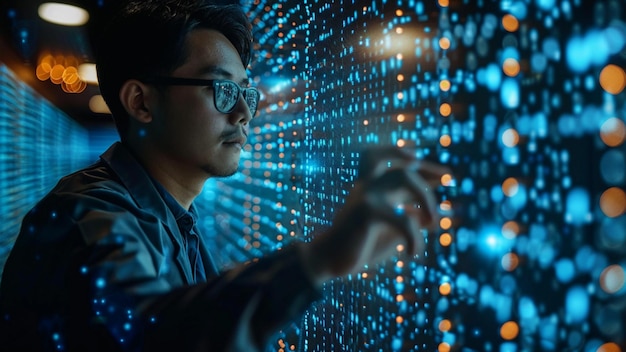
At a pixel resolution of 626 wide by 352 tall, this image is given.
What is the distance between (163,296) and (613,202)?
1.57ft

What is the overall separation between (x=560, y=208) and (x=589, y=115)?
6 cm

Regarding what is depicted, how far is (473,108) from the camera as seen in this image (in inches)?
15.5

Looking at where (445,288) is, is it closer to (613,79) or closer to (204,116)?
(613,79)

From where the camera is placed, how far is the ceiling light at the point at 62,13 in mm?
1794

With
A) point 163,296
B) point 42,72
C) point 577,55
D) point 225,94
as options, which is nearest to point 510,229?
point 577,55

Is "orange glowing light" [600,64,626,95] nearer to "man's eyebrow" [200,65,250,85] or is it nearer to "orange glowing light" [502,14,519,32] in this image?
"orange glowing light" [502,14,519,32]

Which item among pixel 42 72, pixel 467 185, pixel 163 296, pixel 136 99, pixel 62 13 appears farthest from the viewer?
pixel 42 72

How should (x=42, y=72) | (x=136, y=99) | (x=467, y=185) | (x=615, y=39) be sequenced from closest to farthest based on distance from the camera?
(x=615, y=39) → (x=467, y=185) → (x=136, y=99) → (x=42, y=72)

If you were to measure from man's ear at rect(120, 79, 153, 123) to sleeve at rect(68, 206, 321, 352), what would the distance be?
12.1 inches

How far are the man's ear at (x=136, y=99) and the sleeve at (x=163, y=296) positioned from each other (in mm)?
307

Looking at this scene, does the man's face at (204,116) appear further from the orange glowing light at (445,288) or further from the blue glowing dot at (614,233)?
the blue glowing dot at (614,233)

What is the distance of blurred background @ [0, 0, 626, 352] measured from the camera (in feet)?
0.99

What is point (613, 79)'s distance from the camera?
292mm

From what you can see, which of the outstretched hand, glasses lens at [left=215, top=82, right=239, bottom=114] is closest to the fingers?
the outstretched hand
